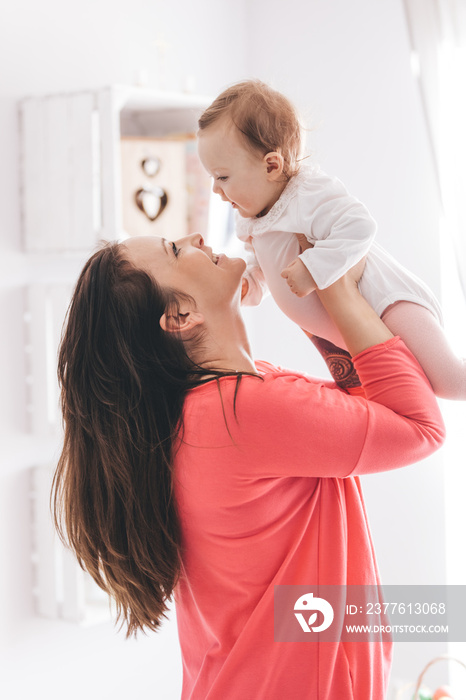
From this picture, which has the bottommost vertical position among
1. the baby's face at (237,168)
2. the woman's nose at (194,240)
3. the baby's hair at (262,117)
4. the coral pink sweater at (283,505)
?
the coral pink sweater at (283,505)

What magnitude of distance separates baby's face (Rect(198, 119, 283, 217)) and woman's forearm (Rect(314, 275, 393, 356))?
23 cm

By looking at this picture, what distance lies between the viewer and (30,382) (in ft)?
6.63

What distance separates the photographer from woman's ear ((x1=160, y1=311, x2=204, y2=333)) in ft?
3.43

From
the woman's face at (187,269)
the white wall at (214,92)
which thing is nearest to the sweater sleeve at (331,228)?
the woman's face at (187,269)

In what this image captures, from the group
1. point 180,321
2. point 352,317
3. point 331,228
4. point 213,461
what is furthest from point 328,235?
point 213,461

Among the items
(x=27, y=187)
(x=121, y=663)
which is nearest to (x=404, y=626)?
(x=121, y=663)

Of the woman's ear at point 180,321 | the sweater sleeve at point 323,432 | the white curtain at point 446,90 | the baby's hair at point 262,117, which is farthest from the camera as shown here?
the white curtain at point 446,90

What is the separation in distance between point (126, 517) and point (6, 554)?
1059 mm

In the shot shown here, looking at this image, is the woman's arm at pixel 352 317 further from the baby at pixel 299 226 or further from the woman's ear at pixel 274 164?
the woman's ear at pixel 274 164

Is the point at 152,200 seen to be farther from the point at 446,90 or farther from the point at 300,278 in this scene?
the point at 300,278

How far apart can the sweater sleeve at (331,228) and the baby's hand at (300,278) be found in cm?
1

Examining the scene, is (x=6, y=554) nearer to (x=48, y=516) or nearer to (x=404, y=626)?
(x=48, y=516)

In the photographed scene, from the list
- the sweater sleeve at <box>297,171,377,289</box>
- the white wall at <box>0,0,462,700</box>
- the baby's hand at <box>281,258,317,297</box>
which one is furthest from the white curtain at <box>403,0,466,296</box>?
the baby's hand at <box>281,258,317,297</box>

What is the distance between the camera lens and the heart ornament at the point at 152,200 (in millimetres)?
2004
